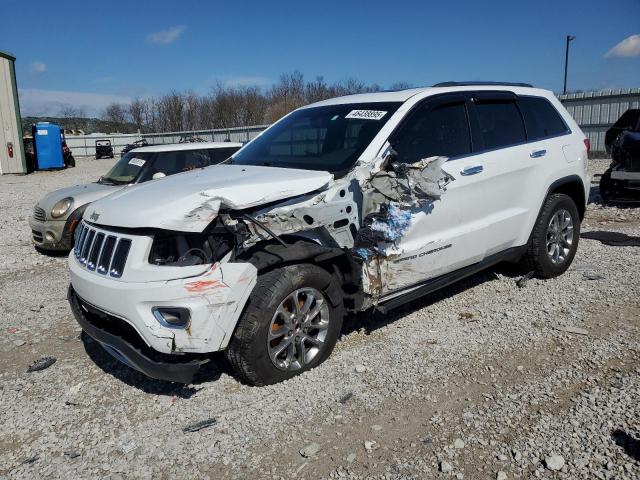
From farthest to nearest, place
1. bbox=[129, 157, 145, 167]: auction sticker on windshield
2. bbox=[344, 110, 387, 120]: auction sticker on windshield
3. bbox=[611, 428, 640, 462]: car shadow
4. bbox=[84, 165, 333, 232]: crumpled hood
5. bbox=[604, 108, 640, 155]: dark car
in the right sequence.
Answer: bbox=[604, 108, 640, 155]: dark car
bbox=[129, 157, 145, 167]: auction sticker on windshield
bbox=[344, 110, 387, 120]: auction sticker on windshield
bbox=[84, 165, 333, 232]: crumpled hood
bbox=[611, 428, 640, 462]: car shadow

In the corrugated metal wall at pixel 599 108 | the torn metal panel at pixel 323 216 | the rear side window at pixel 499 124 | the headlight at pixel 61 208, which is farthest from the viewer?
the corrugated metal wall at pixel 599 108

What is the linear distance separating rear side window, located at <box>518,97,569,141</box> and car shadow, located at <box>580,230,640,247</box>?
7.64ft

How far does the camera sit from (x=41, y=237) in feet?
24.6

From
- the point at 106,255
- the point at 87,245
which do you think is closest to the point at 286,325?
the point at 106,255

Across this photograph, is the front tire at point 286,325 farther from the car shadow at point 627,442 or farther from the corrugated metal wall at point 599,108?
the corrugated metal wall at point 599,108

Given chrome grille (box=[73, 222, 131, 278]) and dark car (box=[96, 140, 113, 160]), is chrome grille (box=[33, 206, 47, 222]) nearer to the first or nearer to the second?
chrome grille (box=[73, 222, 131, 278])

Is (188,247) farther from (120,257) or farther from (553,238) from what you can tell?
(553,238)

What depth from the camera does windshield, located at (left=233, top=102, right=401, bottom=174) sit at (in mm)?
4055

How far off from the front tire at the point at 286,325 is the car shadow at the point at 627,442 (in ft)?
5.89

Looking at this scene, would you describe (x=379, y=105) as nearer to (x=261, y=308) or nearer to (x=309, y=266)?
(x=309, y=266)

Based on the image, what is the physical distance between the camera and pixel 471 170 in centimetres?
437

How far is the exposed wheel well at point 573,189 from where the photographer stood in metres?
5.31

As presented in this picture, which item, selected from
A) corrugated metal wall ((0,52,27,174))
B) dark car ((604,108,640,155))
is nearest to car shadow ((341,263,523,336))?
dark car ((604,108,640,155))

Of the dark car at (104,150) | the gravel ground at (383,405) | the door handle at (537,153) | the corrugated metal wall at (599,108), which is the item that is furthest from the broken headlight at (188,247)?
the dark car at (104,150)
